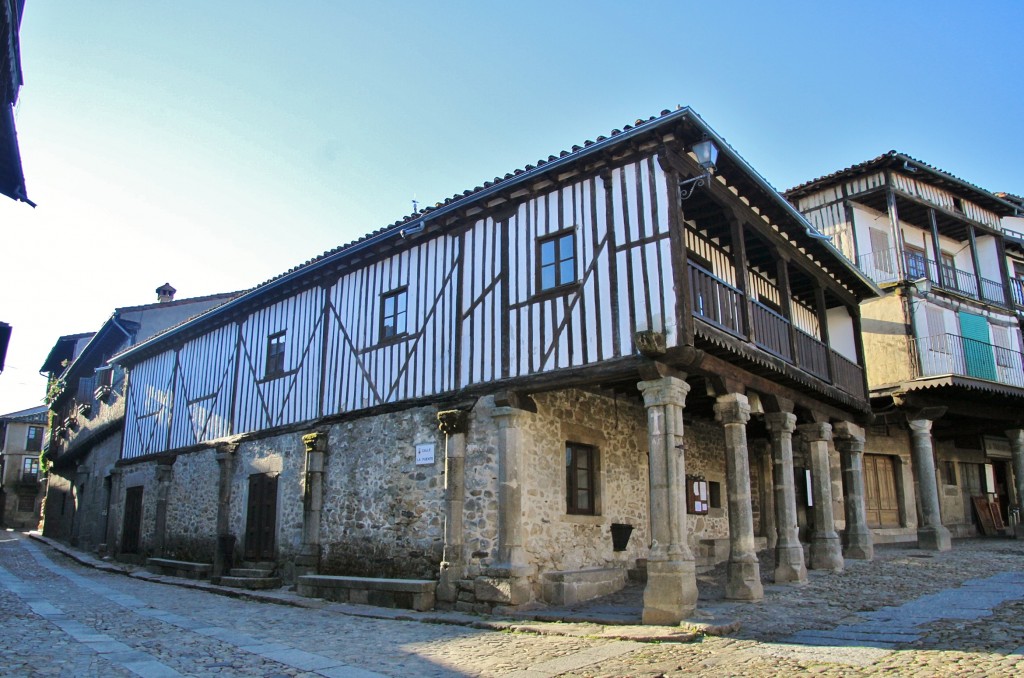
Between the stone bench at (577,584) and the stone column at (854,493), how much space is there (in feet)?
19.7

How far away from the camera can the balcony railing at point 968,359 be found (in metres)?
17.3

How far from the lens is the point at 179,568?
1534cm

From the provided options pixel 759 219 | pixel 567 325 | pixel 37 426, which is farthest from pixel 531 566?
pixel 37 426

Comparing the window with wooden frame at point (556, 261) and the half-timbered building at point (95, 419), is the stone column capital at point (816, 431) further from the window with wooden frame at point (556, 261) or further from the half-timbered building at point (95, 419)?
the half-timbered building at point (95, 419)

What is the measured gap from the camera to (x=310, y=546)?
1228 centimetres

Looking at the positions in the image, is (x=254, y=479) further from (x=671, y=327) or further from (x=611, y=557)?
(x=671, y=327)

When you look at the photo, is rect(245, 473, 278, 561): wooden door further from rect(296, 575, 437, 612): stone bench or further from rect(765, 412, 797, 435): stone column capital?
rect(765, 412, 797, 435): stone column capital

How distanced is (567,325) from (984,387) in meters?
11.6

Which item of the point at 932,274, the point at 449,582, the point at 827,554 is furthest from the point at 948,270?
the point at 449,582

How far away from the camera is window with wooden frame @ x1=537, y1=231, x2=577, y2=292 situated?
9820mm

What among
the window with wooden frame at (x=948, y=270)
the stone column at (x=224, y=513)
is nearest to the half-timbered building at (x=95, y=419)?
the stone column at (x=224, y=513)

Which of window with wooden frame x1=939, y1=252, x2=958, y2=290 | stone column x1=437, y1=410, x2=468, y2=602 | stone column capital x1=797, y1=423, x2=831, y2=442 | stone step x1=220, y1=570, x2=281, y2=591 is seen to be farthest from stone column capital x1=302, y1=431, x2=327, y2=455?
window with wooden frame x1=939, y1=252, x2=958, y2=290

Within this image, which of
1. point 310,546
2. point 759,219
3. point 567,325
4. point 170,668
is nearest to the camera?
point 170,668

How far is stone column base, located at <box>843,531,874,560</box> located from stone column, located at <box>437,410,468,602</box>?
8205 millimetres
